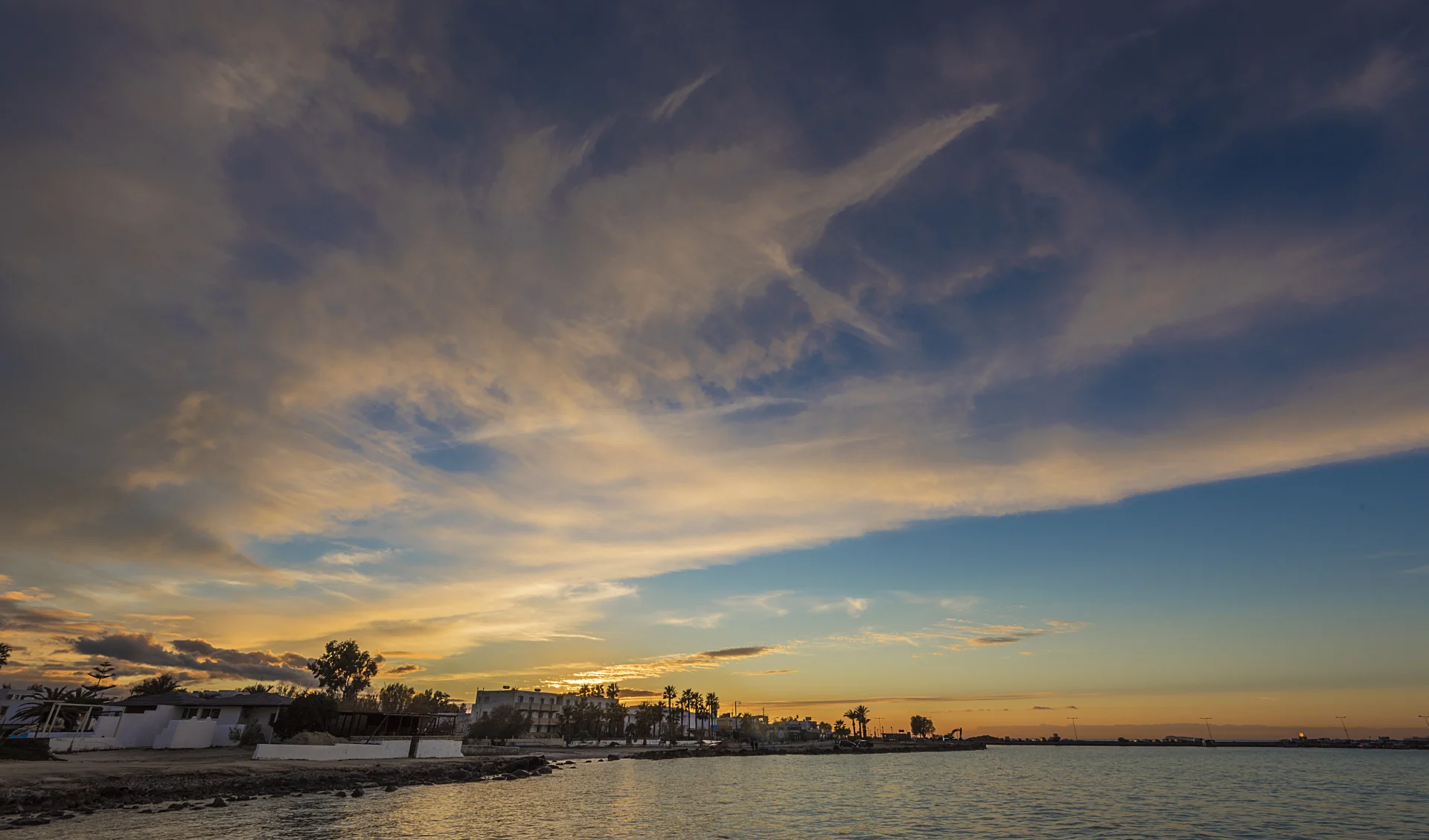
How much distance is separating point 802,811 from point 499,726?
121 meters

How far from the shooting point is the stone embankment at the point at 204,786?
1672 inches

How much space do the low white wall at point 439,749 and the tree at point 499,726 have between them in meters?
60.2

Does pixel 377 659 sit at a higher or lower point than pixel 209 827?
higher

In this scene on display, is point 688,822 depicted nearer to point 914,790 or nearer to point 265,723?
point 914,790

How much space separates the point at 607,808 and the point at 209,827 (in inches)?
1219

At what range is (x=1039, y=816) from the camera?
60625 millimetres

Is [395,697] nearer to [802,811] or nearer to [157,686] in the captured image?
[157,686]

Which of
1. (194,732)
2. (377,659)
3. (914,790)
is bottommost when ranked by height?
(914,790)

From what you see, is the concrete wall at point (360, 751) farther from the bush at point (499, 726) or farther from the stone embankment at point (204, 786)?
the bush at point (499, 726)

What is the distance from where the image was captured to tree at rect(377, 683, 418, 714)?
176125mm

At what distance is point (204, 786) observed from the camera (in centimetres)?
5366

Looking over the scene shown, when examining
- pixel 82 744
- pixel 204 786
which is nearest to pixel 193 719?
→ pixel 82 744

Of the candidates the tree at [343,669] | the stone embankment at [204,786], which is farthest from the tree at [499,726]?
the stone embankment at [204,786]

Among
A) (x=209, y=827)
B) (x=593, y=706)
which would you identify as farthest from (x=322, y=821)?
(x=593, y=706)
